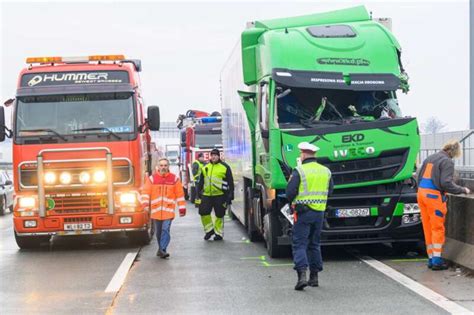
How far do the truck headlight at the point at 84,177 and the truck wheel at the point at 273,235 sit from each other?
3420 mm

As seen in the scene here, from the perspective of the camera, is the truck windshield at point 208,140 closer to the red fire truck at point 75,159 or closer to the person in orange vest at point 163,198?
the red fire truck at point 75,159

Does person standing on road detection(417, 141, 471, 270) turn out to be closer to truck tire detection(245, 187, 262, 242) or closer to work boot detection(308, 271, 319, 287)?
work boot detection(308, 271, 319, 287)

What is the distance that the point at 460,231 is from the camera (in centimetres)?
1190

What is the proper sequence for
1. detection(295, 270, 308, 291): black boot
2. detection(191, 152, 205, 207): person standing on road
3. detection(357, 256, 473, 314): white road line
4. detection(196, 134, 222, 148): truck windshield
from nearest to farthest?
1. detection(357, 256, 473, 314): white road line
2. detection(295, 270, 308, 291): black boot
3. detection(191, 152, 205, 207): person standing on road
4. detection(196, 134, 222, 148): truck windshield

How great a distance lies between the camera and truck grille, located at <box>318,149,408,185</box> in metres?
12.3

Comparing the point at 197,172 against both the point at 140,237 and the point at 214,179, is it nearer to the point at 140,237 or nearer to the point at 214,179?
the point at 214,179

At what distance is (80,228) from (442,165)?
6.64 metres

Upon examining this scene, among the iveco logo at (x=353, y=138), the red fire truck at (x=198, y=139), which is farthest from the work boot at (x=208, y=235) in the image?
the red fire truck at (x=198, y=139)

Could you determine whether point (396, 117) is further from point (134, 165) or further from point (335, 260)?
point (134, 165)

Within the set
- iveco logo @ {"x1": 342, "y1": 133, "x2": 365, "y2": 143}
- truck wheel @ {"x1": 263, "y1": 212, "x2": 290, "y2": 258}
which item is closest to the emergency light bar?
truck wheel @ {"x1": 263, "y1": 212, "x2": 290, "y2": 258}

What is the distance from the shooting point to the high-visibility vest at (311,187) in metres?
10.2

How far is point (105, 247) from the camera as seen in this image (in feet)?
52.5

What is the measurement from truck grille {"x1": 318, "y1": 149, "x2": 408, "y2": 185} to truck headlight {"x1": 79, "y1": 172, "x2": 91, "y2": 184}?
482 cm

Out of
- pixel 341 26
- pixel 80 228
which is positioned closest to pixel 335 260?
pixel 341 26
